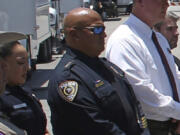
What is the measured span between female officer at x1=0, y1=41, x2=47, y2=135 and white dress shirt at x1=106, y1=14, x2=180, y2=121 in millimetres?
593

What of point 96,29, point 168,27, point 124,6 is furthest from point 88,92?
point 124,6

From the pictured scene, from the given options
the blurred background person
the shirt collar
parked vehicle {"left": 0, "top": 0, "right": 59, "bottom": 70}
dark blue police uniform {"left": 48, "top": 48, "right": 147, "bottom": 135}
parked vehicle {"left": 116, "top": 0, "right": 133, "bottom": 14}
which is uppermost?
the shirt collar

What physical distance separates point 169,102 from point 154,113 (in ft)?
0.51

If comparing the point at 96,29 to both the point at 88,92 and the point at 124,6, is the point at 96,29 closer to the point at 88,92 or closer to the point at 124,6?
the point at 88,92

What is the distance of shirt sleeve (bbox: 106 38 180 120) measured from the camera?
106 inches

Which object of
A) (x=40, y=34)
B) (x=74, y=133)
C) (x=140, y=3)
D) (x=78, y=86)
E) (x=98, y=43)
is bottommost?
(x=40, y=34)

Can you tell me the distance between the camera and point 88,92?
2303mm

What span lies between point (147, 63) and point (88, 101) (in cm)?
66

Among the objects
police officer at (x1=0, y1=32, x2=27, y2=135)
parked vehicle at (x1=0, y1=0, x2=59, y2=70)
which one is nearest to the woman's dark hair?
police officer at (x1=0, y1=32, x2=27, y2=135)

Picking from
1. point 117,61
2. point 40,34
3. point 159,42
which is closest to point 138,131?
point 117,61

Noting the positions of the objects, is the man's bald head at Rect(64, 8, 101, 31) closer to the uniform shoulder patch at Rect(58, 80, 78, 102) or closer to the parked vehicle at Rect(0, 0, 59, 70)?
the uniform shoulder patch at Rect(58, 80, 78, 102)

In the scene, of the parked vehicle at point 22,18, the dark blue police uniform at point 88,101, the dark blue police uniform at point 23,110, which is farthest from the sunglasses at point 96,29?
the parked vehicle at point 22,18

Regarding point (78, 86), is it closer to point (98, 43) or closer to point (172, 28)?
point (98, 43)

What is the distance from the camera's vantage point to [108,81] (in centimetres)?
239
